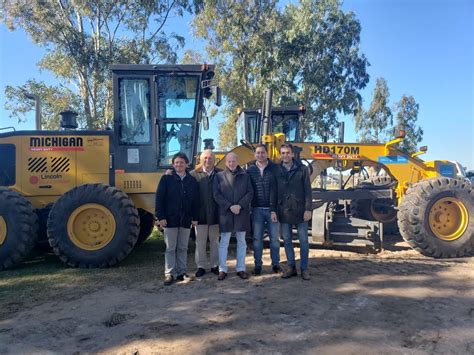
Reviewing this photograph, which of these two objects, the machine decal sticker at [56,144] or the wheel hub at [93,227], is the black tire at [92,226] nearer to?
the wheel hub at [93,227]

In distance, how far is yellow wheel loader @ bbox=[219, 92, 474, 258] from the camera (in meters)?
6.89

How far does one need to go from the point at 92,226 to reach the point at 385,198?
5503 millimetres

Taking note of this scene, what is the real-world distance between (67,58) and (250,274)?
16771 mm

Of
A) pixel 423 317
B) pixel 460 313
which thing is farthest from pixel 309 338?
pixel 460 313

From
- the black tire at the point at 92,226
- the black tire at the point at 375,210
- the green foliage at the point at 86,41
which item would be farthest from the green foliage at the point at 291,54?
the black tire at the point at 92,226

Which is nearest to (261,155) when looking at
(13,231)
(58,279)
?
(58,279)

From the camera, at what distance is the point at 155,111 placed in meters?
6.95

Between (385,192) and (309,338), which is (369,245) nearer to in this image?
(385,192)

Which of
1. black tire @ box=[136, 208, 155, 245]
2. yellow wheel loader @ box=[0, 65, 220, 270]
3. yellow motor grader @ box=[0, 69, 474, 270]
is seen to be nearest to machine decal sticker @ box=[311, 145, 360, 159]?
yellow motor grader @ box=[0, 69, 474, 270]

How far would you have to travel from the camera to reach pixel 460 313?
13.4ft

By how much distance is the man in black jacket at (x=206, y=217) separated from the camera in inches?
219

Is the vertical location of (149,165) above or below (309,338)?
above

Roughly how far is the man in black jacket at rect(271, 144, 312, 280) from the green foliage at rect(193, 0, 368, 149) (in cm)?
1590

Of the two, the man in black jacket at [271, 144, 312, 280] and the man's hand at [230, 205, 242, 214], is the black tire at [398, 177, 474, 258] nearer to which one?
the man in black jacket at [271, 144, 312, 280]
